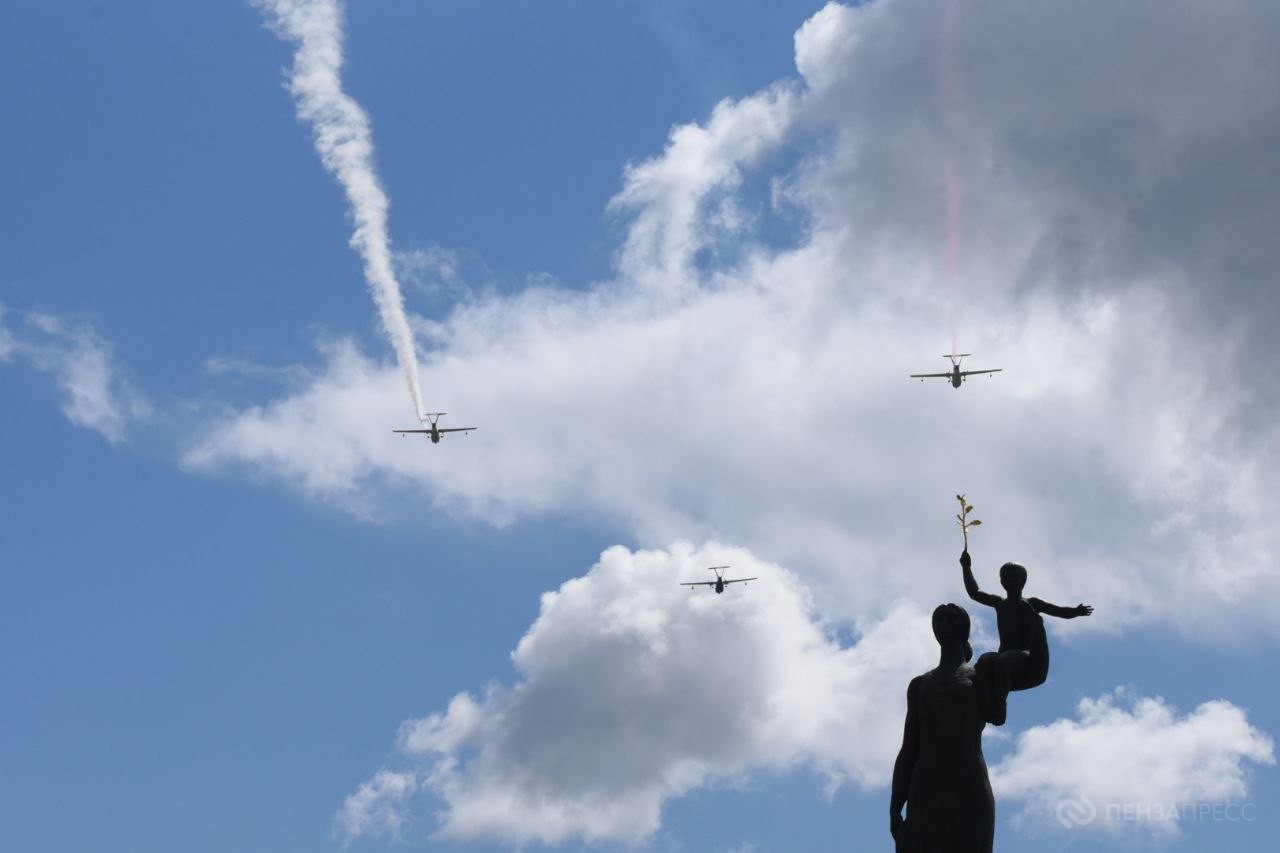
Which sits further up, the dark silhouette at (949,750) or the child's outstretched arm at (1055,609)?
the child's outstretched arm at (1055,609)

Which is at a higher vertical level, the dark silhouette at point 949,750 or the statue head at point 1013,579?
the statue head at point 1013,579

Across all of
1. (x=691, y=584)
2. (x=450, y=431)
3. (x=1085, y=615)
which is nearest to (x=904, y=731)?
(x=1085, y=615)

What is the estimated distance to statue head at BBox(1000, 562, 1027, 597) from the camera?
29.2m

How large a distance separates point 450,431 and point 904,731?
124584mm

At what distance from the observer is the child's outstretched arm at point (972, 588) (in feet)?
96.8

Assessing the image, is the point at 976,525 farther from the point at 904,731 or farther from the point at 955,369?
the point at 955,369

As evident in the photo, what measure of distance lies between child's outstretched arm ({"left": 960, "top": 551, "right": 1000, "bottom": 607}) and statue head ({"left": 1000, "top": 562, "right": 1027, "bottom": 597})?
0.30 meters

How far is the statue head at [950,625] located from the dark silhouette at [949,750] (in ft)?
0.05

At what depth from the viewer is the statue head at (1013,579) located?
96.0 ft

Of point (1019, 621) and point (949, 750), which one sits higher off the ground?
point (1019, 621)

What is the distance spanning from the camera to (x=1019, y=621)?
29172 millimetres

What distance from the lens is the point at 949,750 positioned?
91.8 ft

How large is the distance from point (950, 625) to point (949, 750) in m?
1.95

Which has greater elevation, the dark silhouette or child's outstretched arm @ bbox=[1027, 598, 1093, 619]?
child's outstretched arm @ bbox=[1027, 598, 1093, 619]
